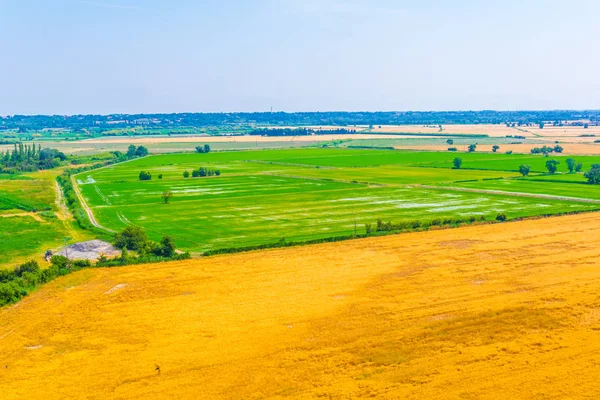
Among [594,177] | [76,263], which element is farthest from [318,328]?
[594,177]

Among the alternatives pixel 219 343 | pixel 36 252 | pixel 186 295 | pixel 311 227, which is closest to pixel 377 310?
pixel 219 343

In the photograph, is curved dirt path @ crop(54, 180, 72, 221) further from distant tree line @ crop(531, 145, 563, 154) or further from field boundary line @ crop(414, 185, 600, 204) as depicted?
distant tree line @ crop(531, 145, 563, 154)

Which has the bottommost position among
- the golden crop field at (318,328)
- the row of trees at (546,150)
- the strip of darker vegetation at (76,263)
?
the golden crop field at (318,328)

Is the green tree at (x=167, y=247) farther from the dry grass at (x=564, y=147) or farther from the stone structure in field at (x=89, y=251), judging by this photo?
the dry grass at (x=564, y=147)

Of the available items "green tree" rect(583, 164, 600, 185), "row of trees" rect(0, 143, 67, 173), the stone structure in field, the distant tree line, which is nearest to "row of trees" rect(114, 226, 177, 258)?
the stone structure in field

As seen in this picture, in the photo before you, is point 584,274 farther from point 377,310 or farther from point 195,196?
point 195,196

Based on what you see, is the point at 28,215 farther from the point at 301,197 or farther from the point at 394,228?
the point at 394,228

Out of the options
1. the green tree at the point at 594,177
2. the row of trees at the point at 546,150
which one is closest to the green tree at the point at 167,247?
the green tree at the point at 594,177
